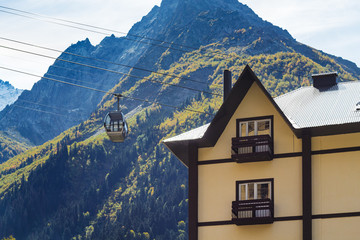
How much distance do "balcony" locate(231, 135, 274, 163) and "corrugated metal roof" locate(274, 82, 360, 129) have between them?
201 cm

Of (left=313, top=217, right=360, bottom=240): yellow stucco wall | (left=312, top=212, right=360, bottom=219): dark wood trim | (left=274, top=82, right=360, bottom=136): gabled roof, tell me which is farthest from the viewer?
(left=274, top=82, right=360, bottom=136): gabled roof

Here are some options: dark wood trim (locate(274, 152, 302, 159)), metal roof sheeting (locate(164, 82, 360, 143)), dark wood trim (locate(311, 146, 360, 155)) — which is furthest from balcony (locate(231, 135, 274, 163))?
dark wood trim (locate(311, 146, 360, 155))

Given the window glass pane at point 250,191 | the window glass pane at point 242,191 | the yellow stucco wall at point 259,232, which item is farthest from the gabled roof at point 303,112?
the yellow stucco wall at point 259,232

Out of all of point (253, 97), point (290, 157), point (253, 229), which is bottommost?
point (253, 229)

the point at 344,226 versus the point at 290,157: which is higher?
the point at 290,157

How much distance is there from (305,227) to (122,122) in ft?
39.4

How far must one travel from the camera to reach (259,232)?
161ft

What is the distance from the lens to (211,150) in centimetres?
5216

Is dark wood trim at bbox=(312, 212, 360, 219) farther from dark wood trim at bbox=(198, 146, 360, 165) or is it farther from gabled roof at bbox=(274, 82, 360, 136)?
gabled roof at bbox=(274, 82, 360, 136)

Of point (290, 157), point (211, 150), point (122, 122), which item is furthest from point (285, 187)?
point (122, 122)

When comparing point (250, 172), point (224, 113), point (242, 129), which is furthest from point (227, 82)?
point (250, 172)

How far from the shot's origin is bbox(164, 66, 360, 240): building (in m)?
47.9

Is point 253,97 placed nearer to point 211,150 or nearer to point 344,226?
point 211,150

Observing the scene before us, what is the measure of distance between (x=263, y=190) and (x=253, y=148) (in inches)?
100
